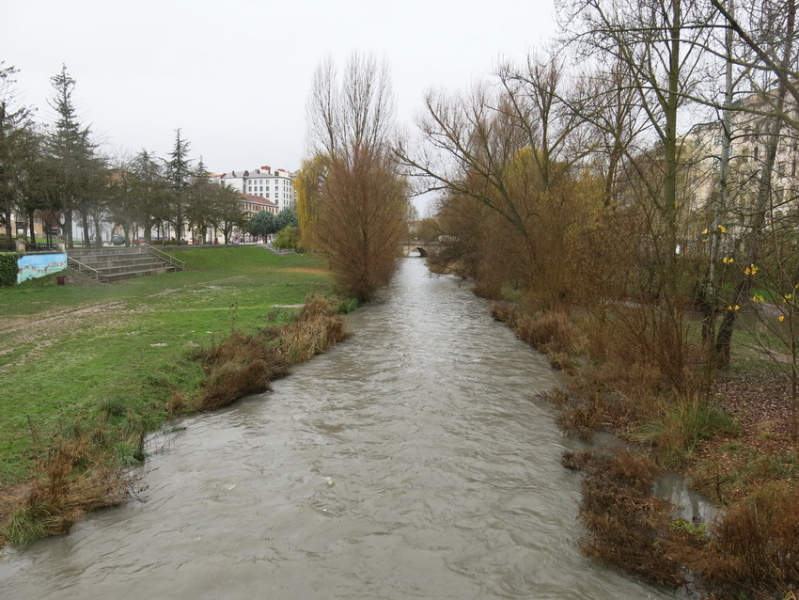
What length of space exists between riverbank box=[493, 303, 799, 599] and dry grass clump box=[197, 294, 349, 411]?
574 centimetres

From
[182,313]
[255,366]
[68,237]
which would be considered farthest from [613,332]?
[68,237]

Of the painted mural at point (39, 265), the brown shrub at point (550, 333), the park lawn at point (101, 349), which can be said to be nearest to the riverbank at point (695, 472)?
the brown shrub at point (550, 333)

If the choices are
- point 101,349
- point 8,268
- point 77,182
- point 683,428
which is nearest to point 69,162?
point 77,182

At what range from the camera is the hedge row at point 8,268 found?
70.9ft

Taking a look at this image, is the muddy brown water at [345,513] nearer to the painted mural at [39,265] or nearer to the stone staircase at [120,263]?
the painted mural at [39,265]

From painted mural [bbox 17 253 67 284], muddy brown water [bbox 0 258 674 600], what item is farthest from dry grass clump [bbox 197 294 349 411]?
painted mural [bbox 17 253 67 284]

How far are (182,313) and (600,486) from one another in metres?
14.8

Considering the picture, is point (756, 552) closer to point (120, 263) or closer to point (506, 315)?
point (506, 315)

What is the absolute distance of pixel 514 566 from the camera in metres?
4.79

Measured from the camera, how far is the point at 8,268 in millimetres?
21891

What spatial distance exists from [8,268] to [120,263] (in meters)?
9.18

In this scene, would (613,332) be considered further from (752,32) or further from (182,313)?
(182,313)

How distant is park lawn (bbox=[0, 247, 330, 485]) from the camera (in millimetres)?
7312

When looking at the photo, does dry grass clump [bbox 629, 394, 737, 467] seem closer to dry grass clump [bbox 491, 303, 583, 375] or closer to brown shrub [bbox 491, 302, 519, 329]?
dry grass clump [bbox 491, 303, 583, 375]
